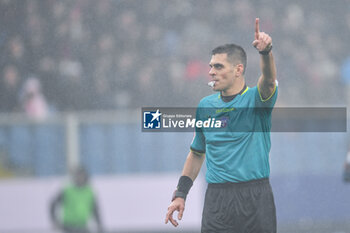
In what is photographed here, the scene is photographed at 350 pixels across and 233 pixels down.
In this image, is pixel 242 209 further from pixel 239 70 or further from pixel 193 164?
pixel 239 70

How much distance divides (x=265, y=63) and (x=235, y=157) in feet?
1.94

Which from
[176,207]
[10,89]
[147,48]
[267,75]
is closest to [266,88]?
[267,75]

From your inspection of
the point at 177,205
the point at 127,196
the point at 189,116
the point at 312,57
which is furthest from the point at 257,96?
the point at 127,196

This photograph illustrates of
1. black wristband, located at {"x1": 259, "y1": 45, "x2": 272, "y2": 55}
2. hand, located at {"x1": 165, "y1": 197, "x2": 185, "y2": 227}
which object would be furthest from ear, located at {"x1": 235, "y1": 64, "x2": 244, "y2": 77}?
hand, located at {"x1": 165, "y1": 197, "x2": 185, "y2": 227}

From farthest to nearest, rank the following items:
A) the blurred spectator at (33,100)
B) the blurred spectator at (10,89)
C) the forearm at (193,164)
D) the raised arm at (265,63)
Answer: the blurred spectator at (33,100) → the blurred spectator at (10,89) → the forearm at (193,164) → the raised arm at (265,63)

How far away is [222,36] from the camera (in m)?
5.01

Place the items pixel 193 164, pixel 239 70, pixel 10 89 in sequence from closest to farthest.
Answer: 1. pixel 239 70
2. pixel 193 164
3. pixel 10 89

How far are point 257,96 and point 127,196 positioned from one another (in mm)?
2712

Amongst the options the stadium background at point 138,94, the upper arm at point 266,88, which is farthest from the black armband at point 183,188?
the stadium background at point 138,94

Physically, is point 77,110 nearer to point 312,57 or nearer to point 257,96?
point 312,57

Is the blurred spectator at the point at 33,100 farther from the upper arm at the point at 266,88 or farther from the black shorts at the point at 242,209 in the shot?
the upper arm at the point at 266,88

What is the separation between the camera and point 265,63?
2.97 m

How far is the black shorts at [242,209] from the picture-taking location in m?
3.20

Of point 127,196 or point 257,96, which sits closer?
point 257,96
